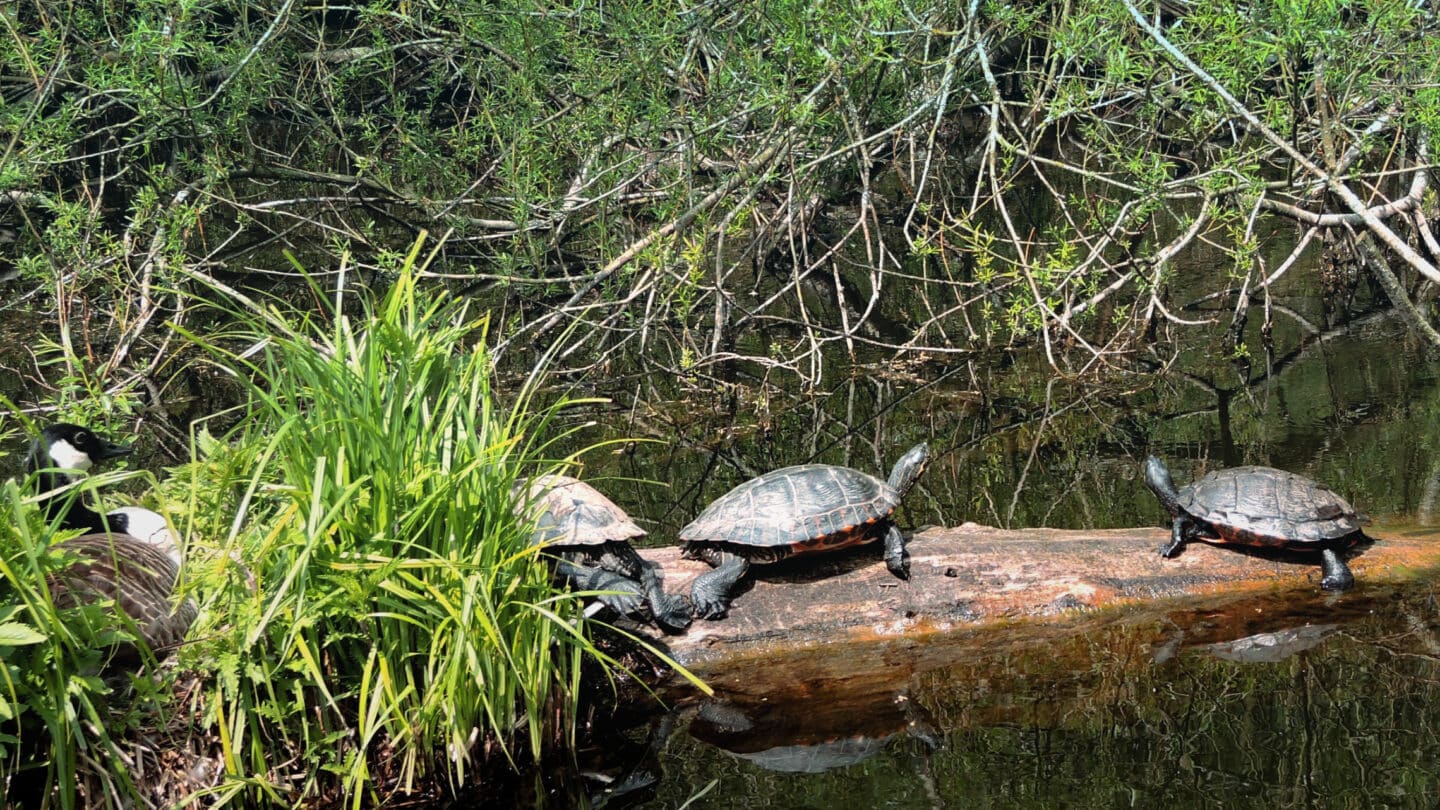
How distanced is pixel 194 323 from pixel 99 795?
920 centimetres

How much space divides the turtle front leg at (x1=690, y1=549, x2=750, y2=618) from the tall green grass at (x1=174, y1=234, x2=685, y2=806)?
2.54ft

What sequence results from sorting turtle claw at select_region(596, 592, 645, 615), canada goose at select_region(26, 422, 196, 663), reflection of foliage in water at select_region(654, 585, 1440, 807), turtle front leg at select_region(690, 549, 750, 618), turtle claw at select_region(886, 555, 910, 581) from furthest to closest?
1. turtle claw at select_region(886, 555, 910, 581)
2. turtle front leg at select_region(690, 549, 750, 618)
3. turtle claw at select_region(596, 592, 645, 615)
4. reflection of foliage in water at select_region(654, 585, 1440, 807)
5. canada goose at select_region(26, 422, 196, 663)


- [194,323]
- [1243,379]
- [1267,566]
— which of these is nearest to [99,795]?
[1267,566]

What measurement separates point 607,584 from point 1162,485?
246 centimetres

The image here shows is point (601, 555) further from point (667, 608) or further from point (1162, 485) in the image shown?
point (1162, 485)

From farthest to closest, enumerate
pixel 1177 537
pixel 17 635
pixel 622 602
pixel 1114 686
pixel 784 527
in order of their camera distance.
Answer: pixel 1177 537, pixel 784 527, pixel 622 602, pixel 1114 686, pixel 17 635

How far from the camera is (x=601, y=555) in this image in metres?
4.39

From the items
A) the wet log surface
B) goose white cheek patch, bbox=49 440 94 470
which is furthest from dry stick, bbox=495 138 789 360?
the wet log surface

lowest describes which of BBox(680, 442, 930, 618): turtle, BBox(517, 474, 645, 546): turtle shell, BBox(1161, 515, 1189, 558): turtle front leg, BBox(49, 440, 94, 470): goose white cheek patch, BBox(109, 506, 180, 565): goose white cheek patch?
BBox(1161, 515, 1189, 558): turtle front leg

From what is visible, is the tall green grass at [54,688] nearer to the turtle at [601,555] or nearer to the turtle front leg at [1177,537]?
the turtle at [601,555]

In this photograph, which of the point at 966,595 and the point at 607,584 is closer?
the point at 607,584

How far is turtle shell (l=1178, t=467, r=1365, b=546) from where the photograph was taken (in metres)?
4.41

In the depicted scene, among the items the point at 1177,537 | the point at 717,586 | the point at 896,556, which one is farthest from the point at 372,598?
the point at 1177,537

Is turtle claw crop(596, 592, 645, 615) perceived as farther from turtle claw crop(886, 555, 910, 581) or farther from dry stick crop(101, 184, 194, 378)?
dry stick crop(101, 184, 194, 378)
